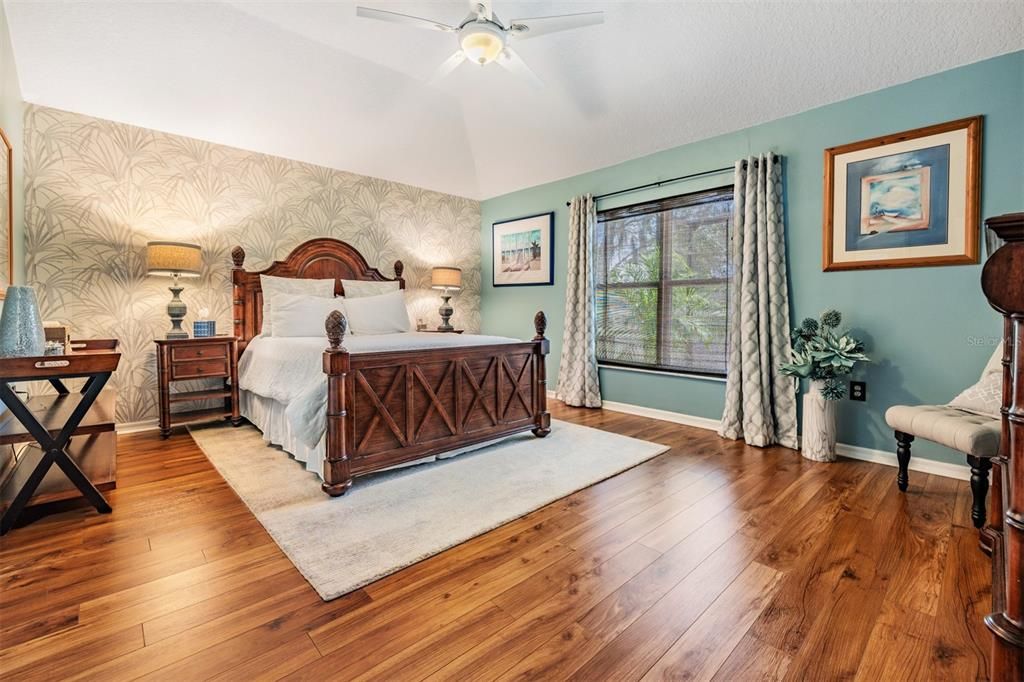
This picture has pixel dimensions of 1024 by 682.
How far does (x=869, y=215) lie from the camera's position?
3109mm

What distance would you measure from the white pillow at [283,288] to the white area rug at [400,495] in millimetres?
1036

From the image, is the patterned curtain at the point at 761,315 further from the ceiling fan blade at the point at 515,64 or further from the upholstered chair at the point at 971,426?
the ceiling fan blade at the point at 515,64

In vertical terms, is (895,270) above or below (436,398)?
above

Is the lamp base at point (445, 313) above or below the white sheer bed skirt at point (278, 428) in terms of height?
above

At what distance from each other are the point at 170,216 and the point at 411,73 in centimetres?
238

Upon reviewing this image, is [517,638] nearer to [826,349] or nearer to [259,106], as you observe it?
[826,349]

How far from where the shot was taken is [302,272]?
4.58 m

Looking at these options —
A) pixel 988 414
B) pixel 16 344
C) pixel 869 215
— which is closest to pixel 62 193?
pixel 16 344

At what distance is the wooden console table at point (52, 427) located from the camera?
6.38 feet

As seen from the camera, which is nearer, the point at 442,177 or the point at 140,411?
the point at 140,411

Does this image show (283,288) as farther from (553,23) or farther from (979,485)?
(979,485)

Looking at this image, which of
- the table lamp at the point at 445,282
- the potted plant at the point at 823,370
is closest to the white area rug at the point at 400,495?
the potted plant at the point at 823,370

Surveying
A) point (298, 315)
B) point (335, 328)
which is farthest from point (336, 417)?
point (298, 315)

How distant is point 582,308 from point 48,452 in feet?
13.2
